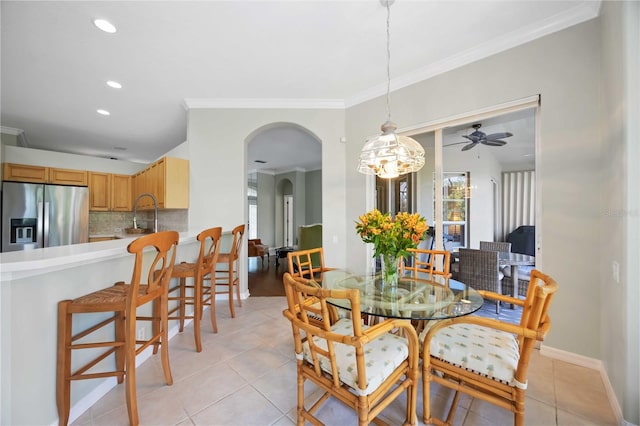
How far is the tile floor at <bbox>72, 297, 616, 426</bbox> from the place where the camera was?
1502mm

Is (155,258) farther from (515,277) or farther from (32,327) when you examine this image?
(515,277)

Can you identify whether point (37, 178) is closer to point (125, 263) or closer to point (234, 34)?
point (125, 263)

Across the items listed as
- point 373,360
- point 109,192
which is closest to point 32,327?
point 373,360

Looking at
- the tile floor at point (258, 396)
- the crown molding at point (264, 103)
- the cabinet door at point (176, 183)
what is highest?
the crown molding at point (264, 103)

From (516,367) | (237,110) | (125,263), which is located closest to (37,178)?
(237,110)

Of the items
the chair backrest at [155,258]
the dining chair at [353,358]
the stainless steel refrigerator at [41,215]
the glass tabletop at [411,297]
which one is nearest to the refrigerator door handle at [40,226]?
the stainless steel refrigerator at [41,215]

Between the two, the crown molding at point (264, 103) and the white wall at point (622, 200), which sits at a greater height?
the crown molding at point (264, 103)

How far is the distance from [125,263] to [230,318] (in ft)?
4.69

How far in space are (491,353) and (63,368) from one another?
235 cm

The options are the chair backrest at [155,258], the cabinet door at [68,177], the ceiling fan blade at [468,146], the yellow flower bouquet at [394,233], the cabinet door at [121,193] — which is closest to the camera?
the chair backrest at [155,258]

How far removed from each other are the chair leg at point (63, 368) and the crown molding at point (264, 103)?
3157 millimetres

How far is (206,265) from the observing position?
2.55 meters

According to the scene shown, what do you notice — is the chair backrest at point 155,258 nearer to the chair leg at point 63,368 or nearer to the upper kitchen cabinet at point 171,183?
the chair leg at point 63,368

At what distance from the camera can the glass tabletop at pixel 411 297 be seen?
1.41 m
